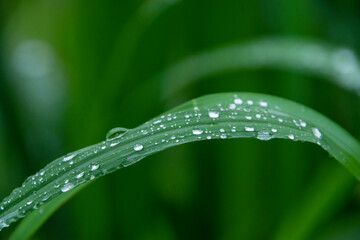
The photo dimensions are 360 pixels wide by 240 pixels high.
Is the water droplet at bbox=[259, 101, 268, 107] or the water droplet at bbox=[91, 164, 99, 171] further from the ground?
the water droplet at bbox=[259, 101, 268, 107]

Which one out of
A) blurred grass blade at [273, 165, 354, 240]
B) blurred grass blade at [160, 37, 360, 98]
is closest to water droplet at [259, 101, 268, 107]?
blurred grass blade at [273, 165, 354, 240]

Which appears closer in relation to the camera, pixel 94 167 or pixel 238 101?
pixel 94 167

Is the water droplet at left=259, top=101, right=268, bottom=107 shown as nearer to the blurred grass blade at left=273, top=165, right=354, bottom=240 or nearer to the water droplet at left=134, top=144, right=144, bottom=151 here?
the water droplet at left=134, top=144, right=144, bottom=151

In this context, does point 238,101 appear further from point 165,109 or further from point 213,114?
point 165,109

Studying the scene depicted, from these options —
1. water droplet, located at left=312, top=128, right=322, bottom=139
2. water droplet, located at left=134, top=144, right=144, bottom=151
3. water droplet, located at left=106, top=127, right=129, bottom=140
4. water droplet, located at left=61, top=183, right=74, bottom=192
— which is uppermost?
water droplet, located at left=106, top=127, right=129, bottom=140

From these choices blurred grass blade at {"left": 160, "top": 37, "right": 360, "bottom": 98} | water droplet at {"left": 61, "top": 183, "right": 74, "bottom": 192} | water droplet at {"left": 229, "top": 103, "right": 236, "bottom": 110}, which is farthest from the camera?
blurred grass blade at {"left": 160, "top": 37, "right": 360, "bottom": 98}

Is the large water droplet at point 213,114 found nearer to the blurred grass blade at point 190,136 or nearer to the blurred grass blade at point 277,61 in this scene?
the blurred grass blade at point 190,136

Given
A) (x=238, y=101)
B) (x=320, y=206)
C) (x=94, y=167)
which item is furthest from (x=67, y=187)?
(x=320, y=206)

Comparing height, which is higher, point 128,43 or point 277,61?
point 128,43
